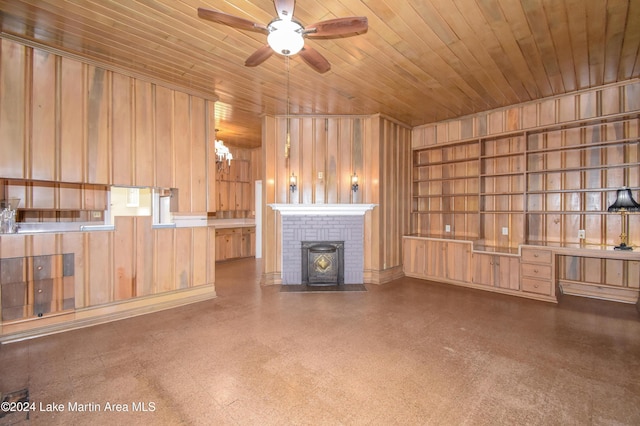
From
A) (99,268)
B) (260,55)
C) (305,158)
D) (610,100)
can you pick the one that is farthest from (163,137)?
(610,100)

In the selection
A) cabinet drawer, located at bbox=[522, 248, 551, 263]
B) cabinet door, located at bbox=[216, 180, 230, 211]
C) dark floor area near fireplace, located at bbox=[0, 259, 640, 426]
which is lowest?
dark floor area near fireplace, located at bbox=[0, 259, 640, 426]

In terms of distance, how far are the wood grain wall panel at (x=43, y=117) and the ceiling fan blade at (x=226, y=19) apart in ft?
7.93

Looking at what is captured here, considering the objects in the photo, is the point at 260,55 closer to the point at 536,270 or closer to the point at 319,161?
the point at 319,161

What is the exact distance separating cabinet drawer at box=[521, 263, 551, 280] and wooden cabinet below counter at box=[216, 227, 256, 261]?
666cm

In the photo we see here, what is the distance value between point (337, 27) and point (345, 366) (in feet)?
9.30

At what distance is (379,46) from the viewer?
A: 10.6 feet

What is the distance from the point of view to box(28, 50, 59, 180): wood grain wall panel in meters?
3.18

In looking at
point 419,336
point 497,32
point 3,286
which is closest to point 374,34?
point 497,32

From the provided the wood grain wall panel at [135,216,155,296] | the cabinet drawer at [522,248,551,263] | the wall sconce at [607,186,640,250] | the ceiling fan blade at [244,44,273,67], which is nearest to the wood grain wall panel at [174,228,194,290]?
the wood grain wall panel at [135,216,155,296]

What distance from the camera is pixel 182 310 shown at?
159 inches

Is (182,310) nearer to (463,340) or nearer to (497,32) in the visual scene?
(463,340)

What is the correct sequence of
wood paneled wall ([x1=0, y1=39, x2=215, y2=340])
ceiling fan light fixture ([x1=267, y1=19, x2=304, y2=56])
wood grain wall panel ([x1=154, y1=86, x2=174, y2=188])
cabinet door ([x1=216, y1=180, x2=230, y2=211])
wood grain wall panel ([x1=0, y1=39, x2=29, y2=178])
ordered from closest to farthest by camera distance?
ceiling fan light fixture ([x1=267, y1=19, x2=304, y2=56]) → wood grain wall panel ([x1=0, y1=39, x2=29, y2=178]) → wood paneled wall ([x1=0, y1=39, x2=215, y2=340]) → wood grain wall panel ([x1=154, y1=86, x2=174, y2=188]) → cabinet door ([x1=216, y1=180, x2=230, y2=211])

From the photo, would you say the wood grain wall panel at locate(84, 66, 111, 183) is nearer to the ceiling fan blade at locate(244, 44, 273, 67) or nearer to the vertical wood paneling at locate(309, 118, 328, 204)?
the ceiling fan blade at locate(244, 44, 273, 67)

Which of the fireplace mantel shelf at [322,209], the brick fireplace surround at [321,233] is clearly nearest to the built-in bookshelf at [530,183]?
the fireplace mantel shelf at [322,209]
